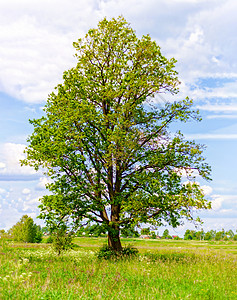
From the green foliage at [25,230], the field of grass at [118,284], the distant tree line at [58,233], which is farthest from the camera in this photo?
the green foliage at [25,230]

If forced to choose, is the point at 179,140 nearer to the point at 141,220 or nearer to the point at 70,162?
the point at 141,220

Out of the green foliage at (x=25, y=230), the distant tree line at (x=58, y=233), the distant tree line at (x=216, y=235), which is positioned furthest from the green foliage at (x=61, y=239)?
the distant tree line at (x=216, y=235)

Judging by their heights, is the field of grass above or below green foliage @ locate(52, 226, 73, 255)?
below

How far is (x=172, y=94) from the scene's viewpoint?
61.2ft

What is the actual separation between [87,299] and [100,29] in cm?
1661

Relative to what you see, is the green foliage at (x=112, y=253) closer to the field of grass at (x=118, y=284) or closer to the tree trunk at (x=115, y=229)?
the tree trunk at (x=115, y=229)

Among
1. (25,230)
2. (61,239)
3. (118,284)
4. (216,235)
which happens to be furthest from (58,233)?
(216,235)

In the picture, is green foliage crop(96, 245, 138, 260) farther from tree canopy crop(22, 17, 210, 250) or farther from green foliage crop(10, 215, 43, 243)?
green foliage crop(10, 215, 43, 243)

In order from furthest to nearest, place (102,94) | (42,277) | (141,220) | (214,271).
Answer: (102,94), (141,220), (214,271), (42,277)

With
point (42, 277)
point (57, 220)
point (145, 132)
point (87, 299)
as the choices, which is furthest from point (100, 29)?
point (87, 299)

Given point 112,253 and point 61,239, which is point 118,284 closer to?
point 112,253

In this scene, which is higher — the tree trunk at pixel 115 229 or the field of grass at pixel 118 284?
the tree trunk at pixel 115 229

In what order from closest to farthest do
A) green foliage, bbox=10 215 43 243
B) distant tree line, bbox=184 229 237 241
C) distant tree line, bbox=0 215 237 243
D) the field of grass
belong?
1. the field of grass
2. distant tree line, bbox=0 215 237 243
3. green foliage, bbox=10 215 43 243
4. distant tree line, bbox=184 229 237 241

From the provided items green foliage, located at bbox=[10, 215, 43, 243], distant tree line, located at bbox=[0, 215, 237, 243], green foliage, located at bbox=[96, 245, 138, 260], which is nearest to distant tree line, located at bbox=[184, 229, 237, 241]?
distant tree line, located at bbox=[0, 215, 237, 243]
